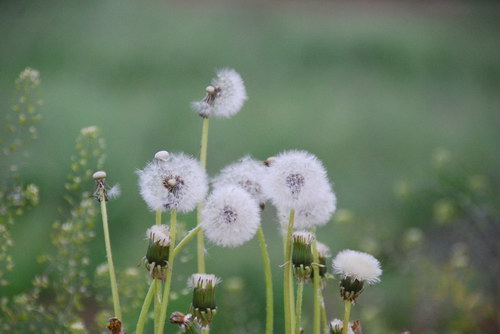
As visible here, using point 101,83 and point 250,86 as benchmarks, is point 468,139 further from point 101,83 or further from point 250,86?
point 101,83

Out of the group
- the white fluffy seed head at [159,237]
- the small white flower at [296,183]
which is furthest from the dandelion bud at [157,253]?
the small white flower at [296,183]

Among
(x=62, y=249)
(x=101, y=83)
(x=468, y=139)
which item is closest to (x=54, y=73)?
(x=101, y=83)

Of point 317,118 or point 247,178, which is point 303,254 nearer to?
point 247,178

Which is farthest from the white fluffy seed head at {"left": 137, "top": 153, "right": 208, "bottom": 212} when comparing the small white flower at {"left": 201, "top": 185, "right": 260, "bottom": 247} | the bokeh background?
the bokeh background

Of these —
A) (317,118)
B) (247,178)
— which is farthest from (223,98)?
(317,118)

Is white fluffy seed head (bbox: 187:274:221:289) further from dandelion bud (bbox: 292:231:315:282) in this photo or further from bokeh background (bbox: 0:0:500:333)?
bokeh background (bbox: 0:0:500:333)

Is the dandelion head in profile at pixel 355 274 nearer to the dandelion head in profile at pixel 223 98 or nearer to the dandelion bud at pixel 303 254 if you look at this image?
the dandelion bud at pixel 303 254
